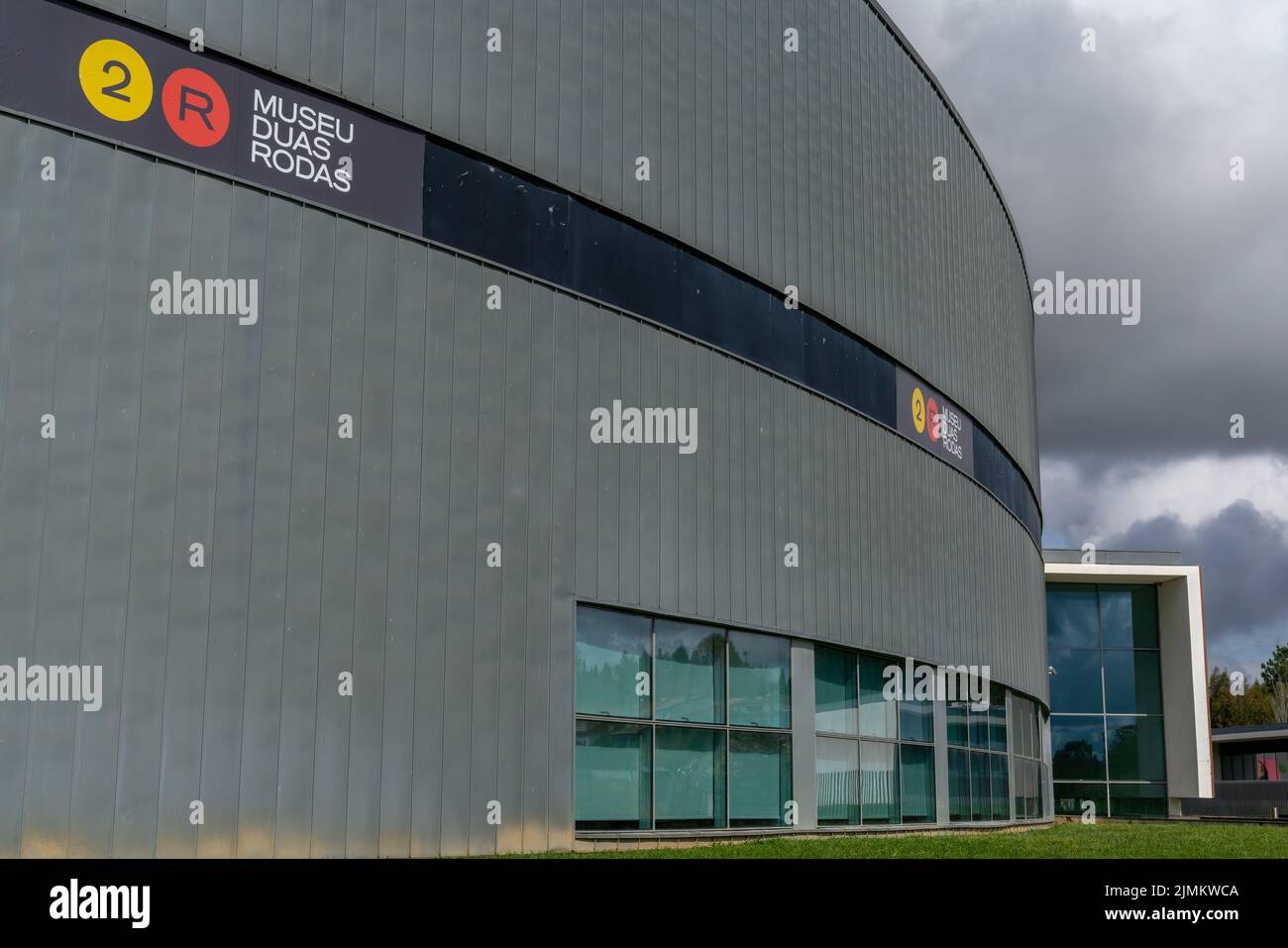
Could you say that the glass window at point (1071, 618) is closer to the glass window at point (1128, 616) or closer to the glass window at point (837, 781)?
the glass window at point (1128, 616)

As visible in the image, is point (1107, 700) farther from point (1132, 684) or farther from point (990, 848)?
point (990, 848)

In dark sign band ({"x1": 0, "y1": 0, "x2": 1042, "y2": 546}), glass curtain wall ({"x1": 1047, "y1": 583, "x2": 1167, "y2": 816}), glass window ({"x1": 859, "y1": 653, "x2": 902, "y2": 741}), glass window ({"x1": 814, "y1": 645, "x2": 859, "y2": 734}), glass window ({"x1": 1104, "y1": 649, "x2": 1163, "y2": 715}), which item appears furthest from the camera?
glass window ({"x1": 1104, "y1": 649, "x2": 1163, "y2": 715})

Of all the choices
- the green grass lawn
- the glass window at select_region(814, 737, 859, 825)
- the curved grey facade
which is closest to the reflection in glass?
the green grass lawn

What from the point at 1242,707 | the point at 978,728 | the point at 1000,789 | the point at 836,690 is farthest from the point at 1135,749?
the point at 1242,707

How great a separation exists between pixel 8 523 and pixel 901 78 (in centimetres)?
1830

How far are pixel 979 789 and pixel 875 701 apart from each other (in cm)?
571

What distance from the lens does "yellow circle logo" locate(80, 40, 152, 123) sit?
36.9ft

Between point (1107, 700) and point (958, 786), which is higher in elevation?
point (1107, 700)

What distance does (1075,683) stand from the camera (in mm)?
46875

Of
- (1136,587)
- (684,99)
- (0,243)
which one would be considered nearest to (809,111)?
(684,99)

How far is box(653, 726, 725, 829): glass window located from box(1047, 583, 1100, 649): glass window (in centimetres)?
3417

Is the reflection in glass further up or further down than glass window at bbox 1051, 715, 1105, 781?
further down

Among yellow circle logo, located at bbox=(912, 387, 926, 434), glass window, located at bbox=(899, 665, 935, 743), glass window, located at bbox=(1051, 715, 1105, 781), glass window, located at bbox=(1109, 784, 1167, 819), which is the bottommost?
glass window, located at bbox=(1109, 784, 1167, 819)

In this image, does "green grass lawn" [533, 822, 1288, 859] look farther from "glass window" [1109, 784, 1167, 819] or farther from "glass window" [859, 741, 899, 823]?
"glass window" [1109, 784, 1167, 819]
